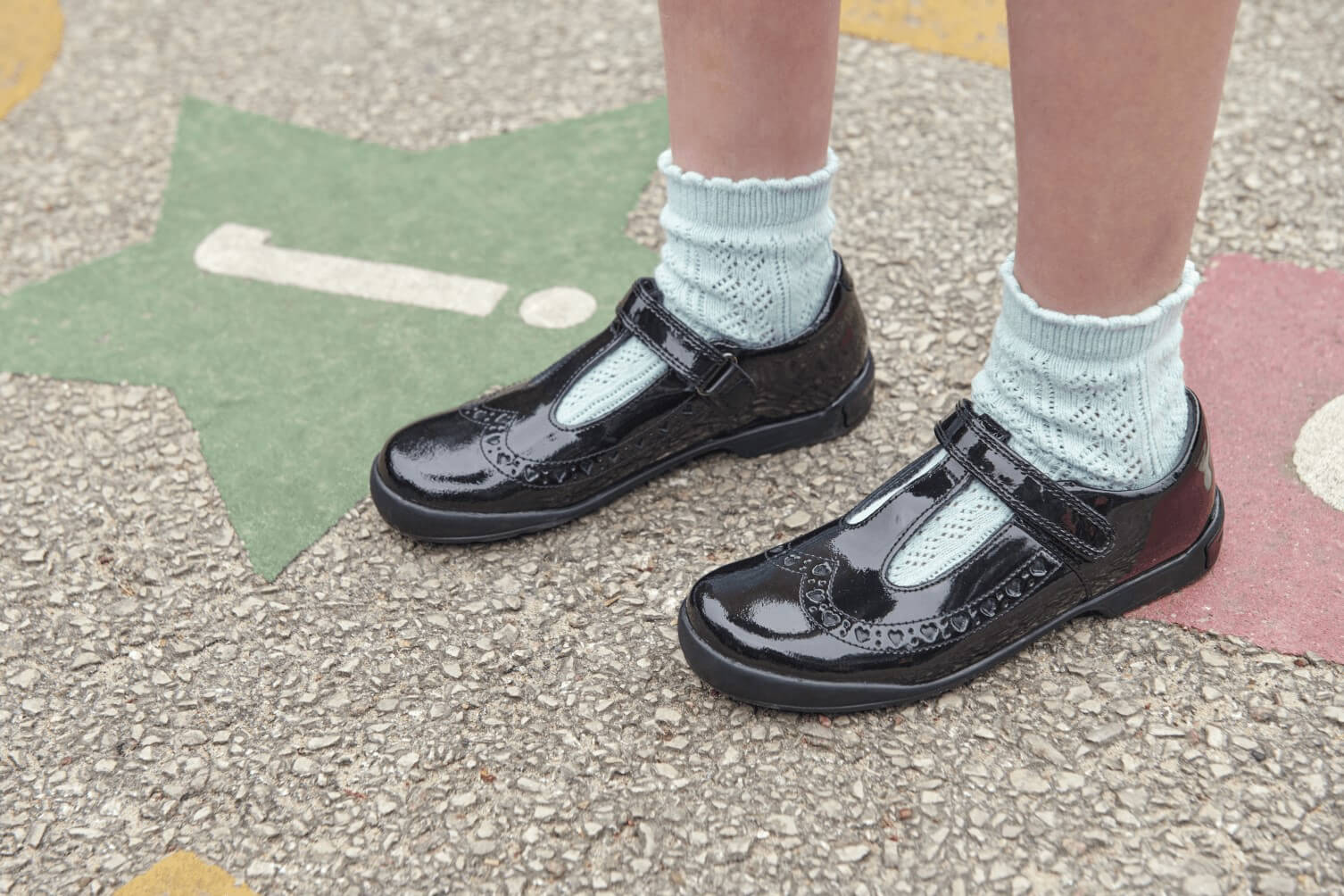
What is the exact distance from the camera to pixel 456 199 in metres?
2.24

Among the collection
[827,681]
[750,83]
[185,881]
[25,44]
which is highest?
[750,83]

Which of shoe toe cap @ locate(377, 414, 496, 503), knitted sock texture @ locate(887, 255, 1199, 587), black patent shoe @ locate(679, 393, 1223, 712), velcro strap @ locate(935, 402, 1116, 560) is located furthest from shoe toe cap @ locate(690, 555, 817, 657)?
shoe toe cap @ locate(377, 414, 496, 503)

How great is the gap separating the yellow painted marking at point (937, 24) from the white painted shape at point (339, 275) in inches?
47.9

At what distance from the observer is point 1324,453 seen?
5.00ft

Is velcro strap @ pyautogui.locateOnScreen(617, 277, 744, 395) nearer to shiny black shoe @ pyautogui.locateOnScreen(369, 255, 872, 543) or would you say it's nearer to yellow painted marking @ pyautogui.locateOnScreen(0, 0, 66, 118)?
shiny black shoe @ pyautogui.locateOnScreen(369, 255, 872, 543)

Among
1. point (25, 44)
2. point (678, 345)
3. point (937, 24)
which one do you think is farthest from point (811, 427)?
point (25, 44)

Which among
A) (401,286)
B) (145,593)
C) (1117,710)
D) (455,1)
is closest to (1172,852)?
(1117,710)

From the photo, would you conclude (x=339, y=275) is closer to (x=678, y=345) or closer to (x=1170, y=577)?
(x=678, y=345)

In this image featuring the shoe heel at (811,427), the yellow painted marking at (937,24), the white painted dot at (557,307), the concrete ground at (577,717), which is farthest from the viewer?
the yellow painted marking at (937,24)

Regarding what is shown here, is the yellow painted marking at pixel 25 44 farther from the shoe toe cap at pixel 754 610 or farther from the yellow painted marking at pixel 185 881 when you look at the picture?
the shoe toe cap at pixel 754 610

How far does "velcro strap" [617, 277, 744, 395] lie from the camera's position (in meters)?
1.44

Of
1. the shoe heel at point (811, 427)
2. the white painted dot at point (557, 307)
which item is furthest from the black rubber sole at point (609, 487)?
the white painted dot at point (557, 307)

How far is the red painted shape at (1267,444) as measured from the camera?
4.34ft

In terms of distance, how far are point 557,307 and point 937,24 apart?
129 centimetres
